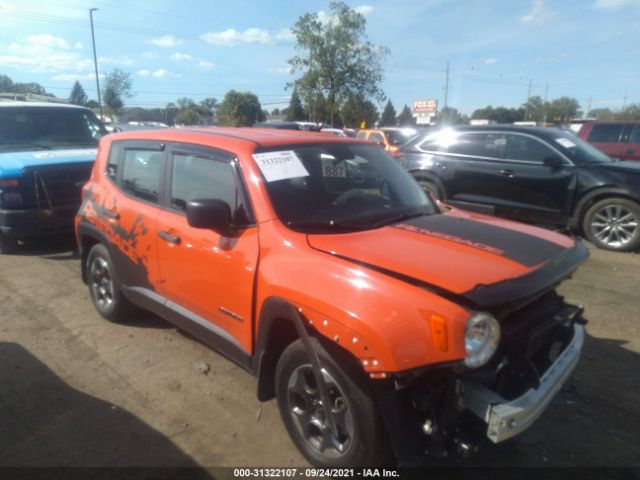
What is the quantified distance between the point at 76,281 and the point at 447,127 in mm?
6616

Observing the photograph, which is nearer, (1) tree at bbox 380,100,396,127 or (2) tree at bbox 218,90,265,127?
(2) tree at bbox 218,90,265,127

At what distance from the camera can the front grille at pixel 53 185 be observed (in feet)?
20.5

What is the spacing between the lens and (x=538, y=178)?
24.0 feet

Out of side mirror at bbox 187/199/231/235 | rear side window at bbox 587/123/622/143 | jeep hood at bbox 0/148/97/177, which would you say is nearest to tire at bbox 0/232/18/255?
jeep hood at bbox 0/148/97/177

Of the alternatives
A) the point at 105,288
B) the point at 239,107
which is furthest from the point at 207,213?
the point at 239,107

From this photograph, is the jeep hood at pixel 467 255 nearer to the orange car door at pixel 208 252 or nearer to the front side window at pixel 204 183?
the orange car door at pixel 208 252

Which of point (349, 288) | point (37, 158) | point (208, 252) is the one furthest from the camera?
point (37, 158)

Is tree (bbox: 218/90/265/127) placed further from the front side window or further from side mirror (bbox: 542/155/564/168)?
the front side window

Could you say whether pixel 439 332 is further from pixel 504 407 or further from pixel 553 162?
pixel 553 162

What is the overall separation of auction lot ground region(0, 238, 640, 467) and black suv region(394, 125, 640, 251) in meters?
2.52

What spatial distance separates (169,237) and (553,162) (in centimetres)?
616

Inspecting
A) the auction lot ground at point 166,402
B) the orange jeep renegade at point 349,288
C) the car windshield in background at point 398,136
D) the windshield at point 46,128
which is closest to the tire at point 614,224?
the auction lot ground at point 166,402

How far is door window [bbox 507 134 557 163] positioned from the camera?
291 inches

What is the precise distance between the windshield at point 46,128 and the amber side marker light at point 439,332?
23.4 ft
